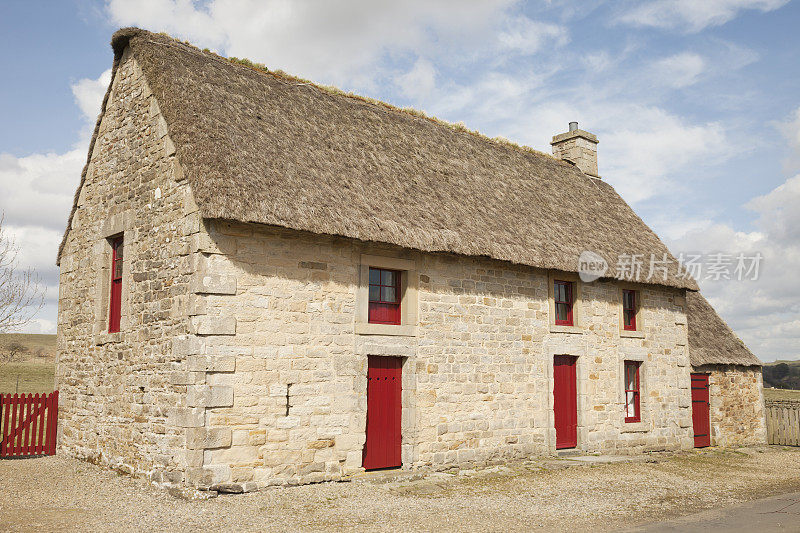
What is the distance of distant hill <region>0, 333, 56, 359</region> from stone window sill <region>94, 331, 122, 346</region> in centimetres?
3325

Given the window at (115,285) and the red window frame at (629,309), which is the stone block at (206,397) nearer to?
the window at (115,285)

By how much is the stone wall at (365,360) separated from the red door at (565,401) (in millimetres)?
163

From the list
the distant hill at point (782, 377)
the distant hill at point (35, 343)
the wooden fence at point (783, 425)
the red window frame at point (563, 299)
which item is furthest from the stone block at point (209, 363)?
the distant hill at point (782, 377)

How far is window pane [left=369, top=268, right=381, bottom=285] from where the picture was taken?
415 inches

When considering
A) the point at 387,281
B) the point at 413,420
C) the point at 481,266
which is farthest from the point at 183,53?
the point at 413,420

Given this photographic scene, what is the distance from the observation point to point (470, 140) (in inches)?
603

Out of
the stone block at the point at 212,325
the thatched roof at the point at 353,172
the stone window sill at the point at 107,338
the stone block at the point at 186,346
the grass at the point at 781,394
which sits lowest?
the grass at the point at 781,394

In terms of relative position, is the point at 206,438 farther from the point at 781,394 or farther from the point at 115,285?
the point at 781,394

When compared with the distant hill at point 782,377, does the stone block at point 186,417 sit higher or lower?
higher

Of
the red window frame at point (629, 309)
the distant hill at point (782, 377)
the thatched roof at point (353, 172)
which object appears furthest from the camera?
the distant hill at point (782, 377)

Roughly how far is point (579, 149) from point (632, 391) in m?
7.11

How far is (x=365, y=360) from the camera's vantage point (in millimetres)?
10031

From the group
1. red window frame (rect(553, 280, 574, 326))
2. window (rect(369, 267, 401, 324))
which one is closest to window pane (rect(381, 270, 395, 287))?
window (rect(369, 267, 401, 324))

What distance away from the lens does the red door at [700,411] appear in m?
16.2
